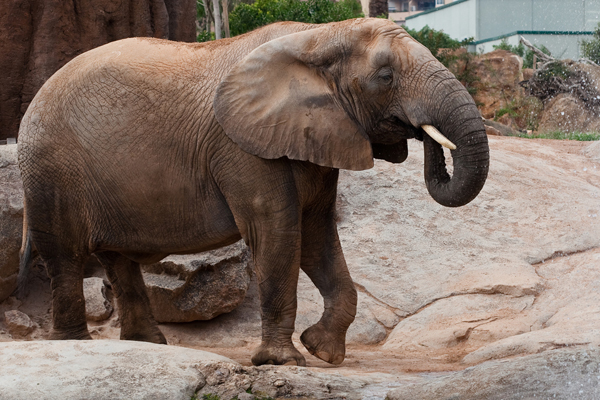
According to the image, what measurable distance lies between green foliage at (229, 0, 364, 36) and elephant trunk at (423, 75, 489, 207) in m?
14.9

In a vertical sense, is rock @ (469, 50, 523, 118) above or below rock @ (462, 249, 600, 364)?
above

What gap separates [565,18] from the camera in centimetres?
3158

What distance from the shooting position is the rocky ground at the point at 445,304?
4.03 meters

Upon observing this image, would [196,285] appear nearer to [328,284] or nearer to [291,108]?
[328,284]

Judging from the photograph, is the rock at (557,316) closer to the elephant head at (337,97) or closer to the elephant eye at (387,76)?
the elephant head at (337,97)

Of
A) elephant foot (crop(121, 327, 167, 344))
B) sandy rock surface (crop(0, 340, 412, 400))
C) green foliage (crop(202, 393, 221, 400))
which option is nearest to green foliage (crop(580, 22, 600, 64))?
elephant foot (crop(121, 327, 167, 344))

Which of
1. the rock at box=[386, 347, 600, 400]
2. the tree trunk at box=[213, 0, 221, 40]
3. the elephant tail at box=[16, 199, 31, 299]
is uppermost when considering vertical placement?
the tree trunk at box=[213, 0, 221, 40]

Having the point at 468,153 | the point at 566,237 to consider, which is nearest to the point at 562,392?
the point at 468,153

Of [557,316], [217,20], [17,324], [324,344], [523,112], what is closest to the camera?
[324,344]

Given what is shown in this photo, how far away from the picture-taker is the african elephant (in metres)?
4.49

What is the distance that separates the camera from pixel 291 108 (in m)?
4.66

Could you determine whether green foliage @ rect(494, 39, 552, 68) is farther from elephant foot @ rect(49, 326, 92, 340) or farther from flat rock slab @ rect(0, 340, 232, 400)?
flat rock slab @ rect(0, 340, 232, 400)

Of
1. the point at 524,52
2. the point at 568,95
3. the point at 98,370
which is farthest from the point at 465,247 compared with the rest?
the point at 524,52

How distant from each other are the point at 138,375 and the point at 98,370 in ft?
0.67
